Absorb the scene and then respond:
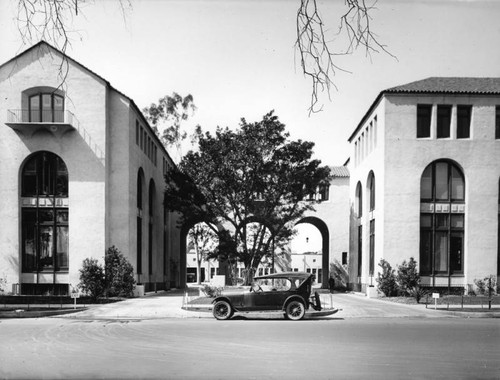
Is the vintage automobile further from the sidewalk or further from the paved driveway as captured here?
the paved driveway

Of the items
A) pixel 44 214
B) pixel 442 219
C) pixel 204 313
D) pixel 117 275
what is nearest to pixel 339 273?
pixel 442 219

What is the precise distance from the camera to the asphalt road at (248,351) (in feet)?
29.3

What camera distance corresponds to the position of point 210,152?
4009 cm

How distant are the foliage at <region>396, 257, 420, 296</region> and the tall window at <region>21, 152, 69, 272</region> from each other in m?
20.2

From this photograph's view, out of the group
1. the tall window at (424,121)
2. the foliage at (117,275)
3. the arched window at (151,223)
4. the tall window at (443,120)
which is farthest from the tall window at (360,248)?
the foliage at (117,275)

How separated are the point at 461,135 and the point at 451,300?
11.1m

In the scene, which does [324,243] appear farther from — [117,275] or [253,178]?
[117,275]

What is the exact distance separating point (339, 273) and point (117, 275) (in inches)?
1007

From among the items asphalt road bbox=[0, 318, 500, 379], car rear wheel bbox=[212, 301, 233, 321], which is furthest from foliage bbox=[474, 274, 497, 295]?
car rear wheel bbox=[212, 301, 233, 321]

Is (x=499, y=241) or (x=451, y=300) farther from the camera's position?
(x=499, y=241)

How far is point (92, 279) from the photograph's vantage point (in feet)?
103

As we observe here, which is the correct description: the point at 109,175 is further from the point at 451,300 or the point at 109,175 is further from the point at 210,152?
the point at 451,300

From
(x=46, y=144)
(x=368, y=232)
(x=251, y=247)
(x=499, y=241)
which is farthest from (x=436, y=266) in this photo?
(x=46, y=144)

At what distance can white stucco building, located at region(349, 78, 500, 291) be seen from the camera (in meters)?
34.2
